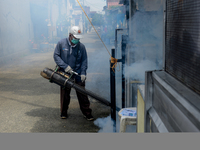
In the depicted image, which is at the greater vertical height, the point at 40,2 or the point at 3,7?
the point at 40,2

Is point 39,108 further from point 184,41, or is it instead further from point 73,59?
point 184,41

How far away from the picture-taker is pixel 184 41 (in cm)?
132

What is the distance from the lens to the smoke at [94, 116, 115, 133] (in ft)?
13.5

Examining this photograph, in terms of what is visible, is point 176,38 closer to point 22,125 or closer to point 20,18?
point 22,125

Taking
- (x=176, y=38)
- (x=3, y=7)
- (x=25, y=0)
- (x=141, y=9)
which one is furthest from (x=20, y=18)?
(x=176, y=38)

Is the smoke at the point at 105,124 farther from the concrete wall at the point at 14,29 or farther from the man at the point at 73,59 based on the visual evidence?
the concrete wall at the point at 14,29

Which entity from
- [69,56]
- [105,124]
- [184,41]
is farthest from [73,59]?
[184,41]

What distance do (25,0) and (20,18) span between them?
7.14 feet

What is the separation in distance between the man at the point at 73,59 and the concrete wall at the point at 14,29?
985cm

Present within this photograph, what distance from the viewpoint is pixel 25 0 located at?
19359 millimetres

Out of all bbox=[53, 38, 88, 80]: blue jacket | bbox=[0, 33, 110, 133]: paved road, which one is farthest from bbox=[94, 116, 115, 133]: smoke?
bbox=[53, 38, 88, 80]: blue jacket

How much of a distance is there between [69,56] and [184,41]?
3355 millimetres

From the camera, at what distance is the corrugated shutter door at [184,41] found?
1163mm

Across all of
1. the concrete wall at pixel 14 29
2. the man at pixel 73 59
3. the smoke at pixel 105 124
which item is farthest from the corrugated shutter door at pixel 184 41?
the concrete wall at pixel 14 29
